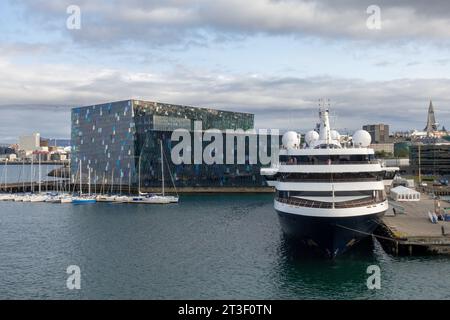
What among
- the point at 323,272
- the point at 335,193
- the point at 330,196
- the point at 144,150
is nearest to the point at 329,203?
the point at 330,196

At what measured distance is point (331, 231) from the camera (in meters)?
45.0

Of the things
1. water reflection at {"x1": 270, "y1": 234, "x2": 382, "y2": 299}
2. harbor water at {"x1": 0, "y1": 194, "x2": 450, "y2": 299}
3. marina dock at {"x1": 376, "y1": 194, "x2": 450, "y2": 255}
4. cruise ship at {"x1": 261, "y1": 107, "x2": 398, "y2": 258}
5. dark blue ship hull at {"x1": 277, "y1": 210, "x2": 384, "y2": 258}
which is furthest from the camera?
marina dock at {"x1": 376, "y1": 194, "x2": 450, "y2": 255}

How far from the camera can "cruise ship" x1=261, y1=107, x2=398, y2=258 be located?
45344 millimetres

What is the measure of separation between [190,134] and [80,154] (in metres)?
A: 33.3

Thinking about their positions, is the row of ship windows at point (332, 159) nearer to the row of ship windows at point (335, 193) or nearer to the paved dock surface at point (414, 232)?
the row of ship windows at point (335, 193)

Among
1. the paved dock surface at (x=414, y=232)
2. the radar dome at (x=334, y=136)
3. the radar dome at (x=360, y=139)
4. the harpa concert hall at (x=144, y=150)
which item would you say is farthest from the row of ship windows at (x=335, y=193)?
the harpa concert hall at (x=144, y=150)

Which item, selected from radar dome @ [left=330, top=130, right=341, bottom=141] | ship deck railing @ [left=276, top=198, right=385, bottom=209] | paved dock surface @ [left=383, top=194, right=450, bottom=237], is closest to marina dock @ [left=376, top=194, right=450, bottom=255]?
paved dock surface @ [left=383, top=194, right=450, bottom=237]

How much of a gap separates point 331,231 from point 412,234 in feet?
41.9

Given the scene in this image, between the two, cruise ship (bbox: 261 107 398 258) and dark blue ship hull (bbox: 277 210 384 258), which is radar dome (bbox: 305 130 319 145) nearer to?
cruise ship (bbox: 261 107 398 258)

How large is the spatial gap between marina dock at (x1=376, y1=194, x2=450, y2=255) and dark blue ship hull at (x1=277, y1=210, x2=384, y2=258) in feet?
14.5

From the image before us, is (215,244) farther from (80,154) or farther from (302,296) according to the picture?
(80,154)

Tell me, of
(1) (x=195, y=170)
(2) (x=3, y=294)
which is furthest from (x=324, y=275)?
(1) (x=195, y=170)

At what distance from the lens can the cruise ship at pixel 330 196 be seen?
45.3 metres

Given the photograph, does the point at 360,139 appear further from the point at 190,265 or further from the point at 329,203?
the point at 190,265
